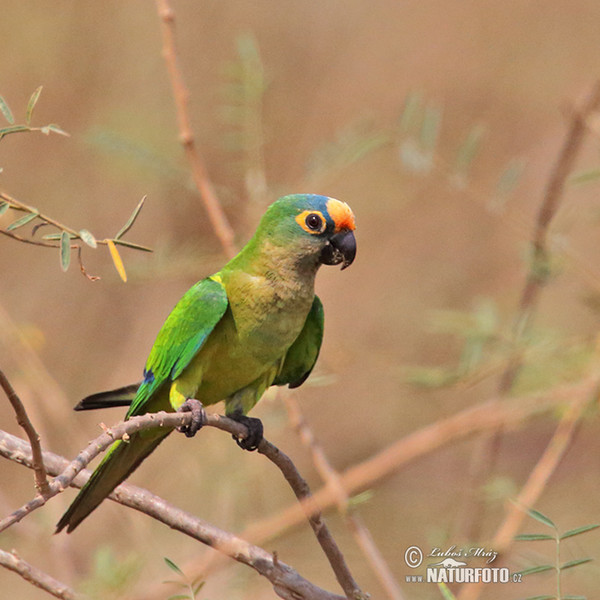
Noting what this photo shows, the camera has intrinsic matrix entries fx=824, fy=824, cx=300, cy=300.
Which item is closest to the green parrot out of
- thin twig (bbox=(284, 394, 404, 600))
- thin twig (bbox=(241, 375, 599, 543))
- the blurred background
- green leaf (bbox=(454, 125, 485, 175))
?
thin twig (bbox=(284, 394, 404, 600))

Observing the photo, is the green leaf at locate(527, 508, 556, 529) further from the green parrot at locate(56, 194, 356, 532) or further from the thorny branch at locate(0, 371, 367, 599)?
the green parrot at locate(56, 194, 356, 532)

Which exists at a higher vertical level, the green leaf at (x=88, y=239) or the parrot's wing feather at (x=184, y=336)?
the green leaf at (x=88, y=239)

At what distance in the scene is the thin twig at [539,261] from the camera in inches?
154

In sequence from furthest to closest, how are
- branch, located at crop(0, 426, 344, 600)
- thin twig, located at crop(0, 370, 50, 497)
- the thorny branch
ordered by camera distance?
branch, located at crop(0, 426, 344, 600) → thin twig, located at crop(0, 370, 50, 497) → the thorny branch

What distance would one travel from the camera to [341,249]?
348 cm

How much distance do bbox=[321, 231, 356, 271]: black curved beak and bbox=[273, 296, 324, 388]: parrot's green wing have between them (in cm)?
25

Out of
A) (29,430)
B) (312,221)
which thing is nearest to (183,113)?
(312,221)

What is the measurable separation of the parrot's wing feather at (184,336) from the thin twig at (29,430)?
4.67 ft

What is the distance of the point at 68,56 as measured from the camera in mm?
7543

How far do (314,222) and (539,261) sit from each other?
139cm

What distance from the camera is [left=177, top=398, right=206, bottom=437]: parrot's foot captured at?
301 centimetres

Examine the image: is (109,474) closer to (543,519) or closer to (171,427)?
(171,427)

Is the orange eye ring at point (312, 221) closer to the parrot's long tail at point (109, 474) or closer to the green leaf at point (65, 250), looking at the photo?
the parrot's long tail at point (109, 474)

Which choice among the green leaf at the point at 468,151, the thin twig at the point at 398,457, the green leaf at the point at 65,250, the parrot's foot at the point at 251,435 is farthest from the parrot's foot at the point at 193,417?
the green leaf at the point at 468,151
